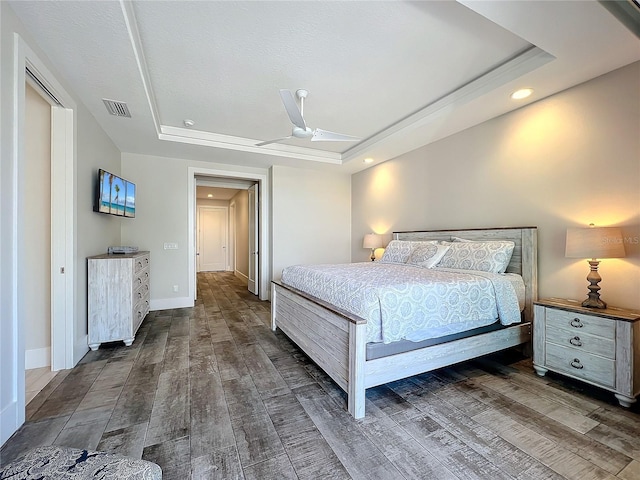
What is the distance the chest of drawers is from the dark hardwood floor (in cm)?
28

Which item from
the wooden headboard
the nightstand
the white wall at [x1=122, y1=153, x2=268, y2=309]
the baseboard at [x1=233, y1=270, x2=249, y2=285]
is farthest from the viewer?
the baseboard at [x1=233, y1=270, x2=249, y2=285]

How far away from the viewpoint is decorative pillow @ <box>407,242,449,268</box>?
134 inches

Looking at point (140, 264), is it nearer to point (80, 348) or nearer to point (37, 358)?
point (80, 348)

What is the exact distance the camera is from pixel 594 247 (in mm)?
2209

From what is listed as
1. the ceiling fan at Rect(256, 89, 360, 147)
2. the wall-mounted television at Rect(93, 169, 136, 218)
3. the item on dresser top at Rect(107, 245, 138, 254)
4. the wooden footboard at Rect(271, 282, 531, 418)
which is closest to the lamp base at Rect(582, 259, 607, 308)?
the wooden footboard at Rect(271, 282, 531, 418)

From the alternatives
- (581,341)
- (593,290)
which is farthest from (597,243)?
(581,341)

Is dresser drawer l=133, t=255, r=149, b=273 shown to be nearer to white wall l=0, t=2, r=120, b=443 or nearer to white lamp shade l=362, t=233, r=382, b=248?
white wall l=0, t=2, r=120, b=443

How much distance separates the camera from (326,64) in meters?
2.54

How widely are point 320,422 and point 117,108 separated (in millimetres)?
3636

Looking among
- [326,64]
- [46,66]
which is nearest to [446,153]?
[326,64]

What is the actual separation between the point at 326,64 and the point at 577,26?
5.93 ft

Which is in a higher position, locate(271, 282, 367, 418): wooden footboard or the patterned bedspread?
the patterned bedspread

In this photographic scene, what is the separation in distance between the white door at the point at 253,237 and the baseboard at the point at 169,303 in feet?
4.53

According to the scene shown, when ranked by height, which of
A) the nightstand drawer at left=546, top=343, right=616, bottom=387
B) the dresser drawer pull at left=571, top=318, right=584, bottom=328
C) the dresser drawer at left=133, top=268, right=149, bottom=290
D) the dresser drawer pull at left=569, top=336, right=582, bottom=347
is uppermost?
the dresser drawer at left=133, top=268, right=149, bottom=290
